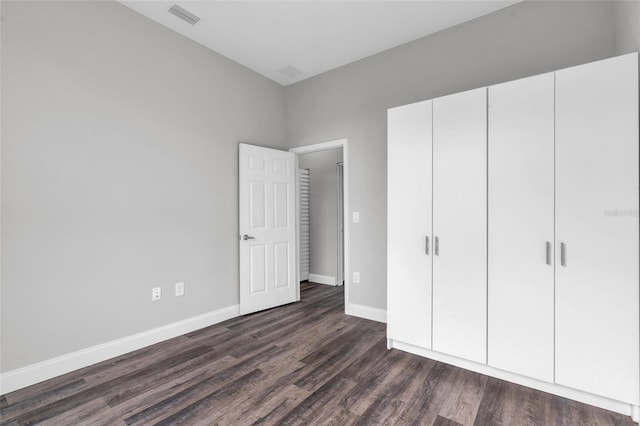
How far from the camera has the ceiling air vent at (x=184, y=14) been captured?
262 centimetres

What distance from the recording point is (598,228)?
178 centimetres

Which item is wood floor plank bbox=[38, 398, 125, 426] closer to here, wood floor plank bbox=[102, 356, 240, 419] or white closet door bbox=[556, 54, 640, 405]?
wood floor plank bbox=[102, 356, 240, 419]

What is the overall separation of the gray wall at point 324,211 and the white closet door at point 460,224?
2769 millimetres

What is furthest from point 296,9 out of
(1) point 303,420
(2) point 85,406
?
(2) point 85,406

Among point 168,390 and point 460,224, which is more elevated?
point 460,224

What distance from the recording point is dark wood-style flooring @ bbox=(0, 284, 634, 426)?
1734mm

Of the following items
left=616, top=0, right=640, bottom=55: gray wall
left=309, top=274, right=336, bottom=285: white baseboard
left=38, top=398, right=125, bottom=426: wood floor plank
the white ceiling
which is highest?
the white ceiling

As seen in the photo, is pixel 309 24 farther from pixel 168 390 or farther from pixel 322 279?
pixel 322 279

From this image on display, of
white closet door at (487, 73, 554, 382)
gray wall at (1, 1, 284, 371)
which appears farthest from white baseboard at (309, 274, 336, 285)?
white closet door at (487, 73, 554, 382)

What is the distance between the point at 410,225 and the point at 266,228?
1.92 m

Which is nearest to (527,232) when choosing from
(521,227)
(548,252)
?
(521,227)

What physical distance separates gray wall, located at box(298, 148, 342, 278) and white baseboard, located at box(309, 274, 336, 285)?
0.18 ft

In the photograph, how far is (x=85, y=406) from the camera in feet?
6.10

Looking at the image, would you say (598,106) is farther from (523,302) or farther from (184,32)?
(184,32)
